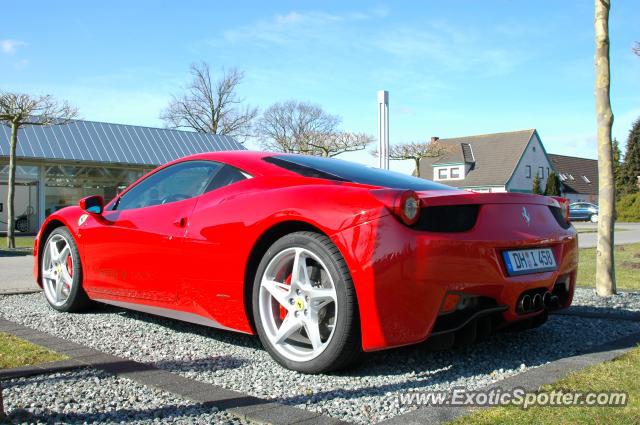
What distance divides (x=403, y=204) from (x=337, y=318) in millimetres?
668

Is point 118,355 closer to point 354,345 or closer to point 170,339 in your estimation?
point 170,339

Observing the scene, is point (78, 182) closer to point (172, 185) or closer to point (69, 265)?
point (69, 265)

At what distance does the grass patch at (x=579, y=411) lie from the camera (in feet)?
8.20

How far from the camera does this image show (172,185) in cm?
459

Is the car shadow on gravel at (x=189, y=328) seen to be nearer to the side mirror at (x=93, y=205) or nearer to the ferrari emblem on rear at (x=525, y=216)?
the side mirror at (x=93, y=205)

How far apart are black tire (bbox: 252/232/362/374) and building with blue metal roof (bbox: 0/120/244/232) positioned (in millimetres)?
24149

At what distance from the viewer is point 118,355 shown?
3.81 meters

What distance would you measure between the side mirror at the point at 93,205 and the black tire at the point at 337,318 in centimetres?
226

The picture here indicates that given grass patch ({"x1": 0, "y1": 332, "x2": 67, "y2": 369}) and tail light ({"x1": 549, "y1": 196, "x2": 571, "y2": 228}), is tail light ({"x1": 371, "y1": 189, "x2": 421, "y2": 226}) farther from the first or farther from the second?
grass patch ({"x1": 0, "y1": 332, "x2": 67, "y2": 369})

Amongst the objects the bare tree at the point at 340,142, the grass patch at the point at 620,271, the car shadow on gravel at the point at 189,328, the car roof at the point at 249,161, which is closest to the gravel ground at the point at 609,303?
the grass patch at the point at 620,271

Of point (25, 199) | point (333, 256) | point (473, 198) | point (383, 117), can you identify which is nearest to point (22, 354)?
point (333, 256)

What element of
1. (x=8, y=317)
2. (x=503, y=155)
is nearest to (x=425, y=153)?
(x=503, y=155)

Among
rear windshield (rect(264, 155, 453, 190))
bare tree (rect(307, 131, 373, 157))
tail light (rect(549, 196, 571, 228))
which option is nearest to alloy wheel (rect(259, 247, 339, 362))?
rear windshield (rect(264, 155, 453, 190))

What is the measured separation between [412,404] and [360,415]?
0.27 meters
